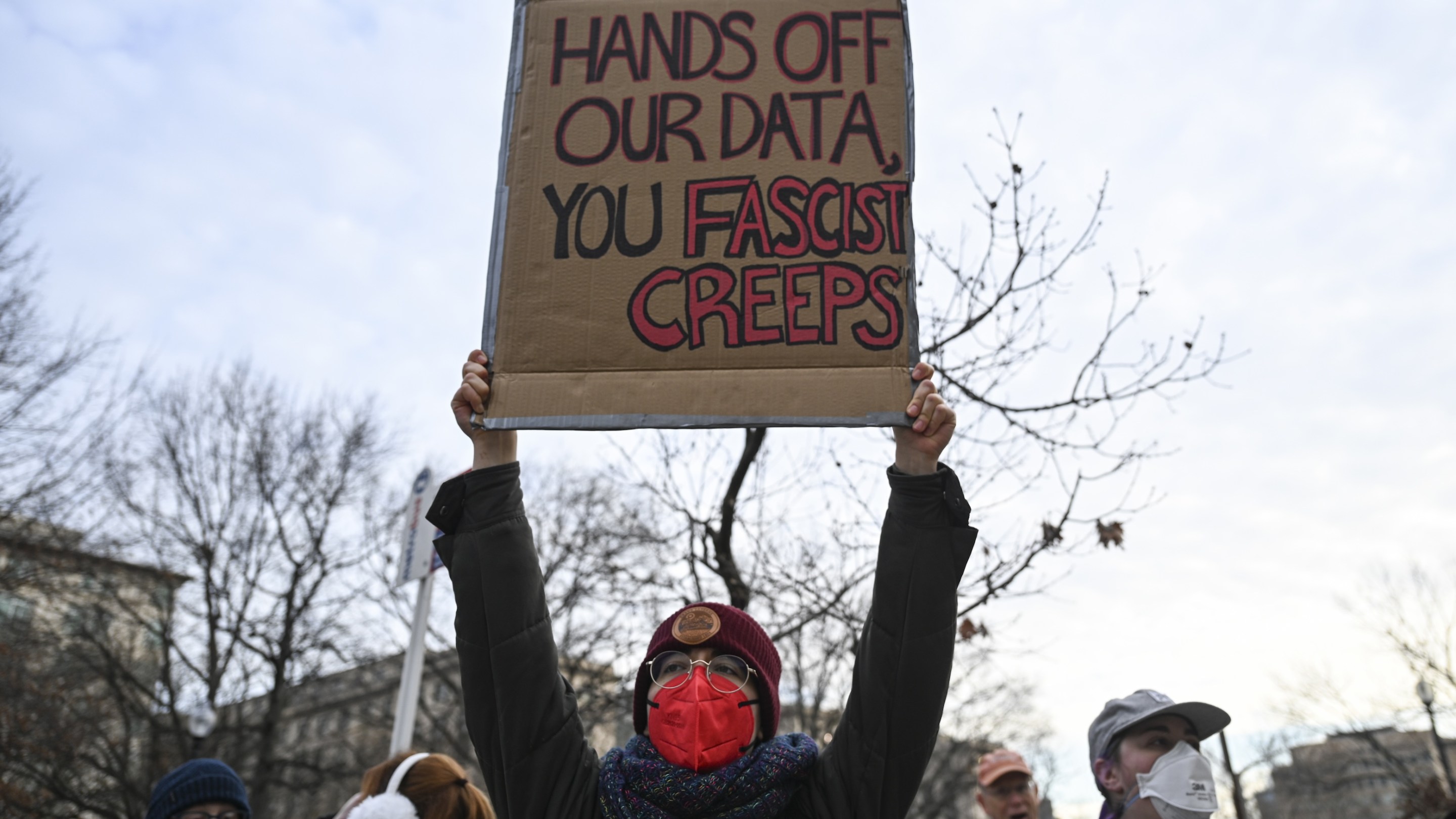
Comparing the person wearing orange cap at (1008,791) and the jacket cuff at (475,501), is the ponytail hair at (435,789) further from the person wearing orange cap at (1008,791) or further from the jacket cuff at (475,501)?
the person wearing orange cap at (1008,791)

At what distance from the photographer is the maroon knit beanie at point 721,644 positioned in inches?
90.9

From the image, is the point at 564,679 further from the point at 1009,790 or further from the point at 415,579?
the point at 415,579

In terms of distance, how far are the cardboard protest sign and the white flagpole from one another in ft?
20.5

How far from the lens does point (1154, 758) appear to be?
339cm

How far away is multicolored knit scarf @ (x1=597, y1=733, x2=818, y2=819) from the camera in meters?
2.03

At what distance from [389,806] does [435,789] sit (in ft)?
0.53

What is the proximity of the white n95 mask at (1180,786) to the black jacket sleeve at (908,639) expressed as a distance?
162 centimetres

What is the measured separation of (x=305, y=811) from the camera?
24.9 metres

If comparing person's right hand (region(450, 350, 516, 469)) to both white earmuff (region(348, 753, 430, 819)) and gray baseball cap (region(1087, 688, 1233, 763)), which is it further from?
gray baseball cap (region(1087, 688, 1233, 763))

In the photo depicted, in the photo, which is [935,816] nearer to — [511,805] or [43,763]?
[43,763]

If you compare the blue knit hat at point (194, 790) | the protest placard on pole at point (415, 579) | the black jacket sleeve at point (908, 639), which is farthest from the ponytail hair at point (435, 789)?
the protest placard on pole at point (415, 579)

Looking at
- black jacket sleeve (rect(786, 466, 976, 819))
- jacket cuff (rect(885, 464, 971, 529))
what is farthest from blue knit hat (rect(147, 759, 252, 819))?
jacket cuff (rect(885, 464, 971, 529))

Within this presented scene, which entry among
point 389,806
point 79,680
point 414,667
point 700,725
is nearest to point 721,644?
point 700,725

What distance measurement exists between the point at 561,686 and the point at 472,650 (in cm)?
21
